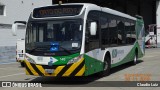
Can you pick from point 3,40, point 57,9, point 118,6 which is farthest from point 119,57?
point 118,6

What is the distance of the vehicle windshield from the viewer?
39.0ft

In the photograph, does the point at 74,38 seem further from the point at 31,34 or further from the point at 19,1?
the point at 19,1

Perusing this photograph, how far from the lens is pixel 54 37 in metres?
12.2

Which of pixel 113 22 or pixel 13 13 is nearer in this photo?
pixel 113 22

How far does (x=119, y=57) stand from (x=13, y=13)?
1501cm

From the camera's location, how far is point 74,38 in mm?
11961

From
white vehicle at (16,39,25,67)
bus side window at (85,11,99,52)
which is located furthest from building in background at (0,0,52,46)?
bus side window at (85,11,99,52)

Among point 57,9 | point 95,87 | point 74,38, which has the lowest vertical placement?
point 95,87

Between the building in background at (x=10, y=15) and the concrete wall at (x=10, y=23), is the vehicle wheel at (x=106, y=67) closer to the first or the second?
the concrete wall at (x=10, y=23)

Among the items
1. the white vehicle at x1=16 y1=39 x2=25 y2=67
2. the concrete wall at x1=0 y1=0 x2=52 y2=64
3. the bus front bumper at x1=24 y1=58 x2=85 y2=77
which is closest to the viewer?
the bus front bumper at x1=24 y1=58 x2=85 y2=77

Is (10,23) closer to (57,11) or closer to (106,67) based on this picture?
(106,67)

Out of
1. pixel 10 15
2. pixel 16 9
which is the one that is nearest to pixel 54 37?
pixel 10 15

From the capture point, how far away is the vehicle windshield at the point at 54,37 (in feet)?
39.0

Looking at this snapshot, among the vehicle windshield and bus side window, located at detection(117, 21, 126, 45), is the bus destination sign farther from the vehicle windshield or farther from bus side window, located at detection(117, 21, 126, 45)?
bus side window, located at detection(117, 21, 126, 45)
